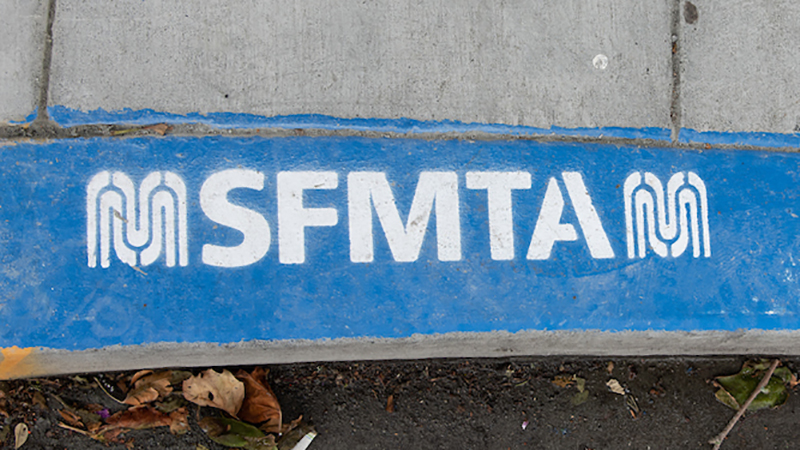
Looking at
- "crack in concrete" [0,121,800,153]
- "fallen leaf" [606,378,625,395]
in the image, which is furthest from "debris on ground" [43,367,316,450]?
"fallen leaf" [606,378,625,395]

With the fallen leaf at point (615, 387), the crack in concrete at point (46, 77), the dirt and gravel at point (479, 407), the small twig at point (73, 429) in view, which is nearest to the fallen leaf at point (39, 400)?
the dirt and gravel at point (479, 407)

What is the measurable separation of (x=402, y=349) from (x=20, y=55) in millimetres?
2079

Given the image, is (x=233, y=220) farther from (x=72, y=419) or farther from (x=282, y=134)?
(x=72, y=419)

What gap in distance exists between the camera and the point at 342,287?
2.15m

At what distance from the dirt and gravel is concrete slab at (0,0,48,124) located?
1.22 m

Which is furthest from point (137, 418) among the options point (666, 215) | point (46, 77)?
point (666, 215)

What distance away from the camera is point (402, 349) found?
87.2 inches

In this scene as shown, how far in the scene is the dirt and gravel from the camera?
91.0 inches

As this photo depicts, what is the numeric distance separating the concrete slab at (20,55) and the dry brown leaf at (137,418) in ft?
4.50

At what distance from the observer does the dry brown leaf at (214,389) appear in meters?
2.24

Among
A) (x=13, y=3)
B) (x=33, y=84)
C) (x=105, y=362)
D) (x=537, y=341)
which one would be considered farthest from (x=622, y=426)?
(x=13, y=3)

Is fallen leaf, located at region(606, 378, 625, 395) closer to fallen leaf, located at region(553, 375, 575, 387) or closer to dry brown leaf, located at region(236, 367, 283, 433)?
fallen leaf, located at region(553, 375, 575, 387)

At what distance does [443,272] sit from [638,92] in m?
1.24

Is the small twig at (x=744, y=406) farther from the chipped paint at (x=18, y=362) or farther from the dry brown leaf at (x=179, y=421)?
the chipped paint at (x=18, y=362)
